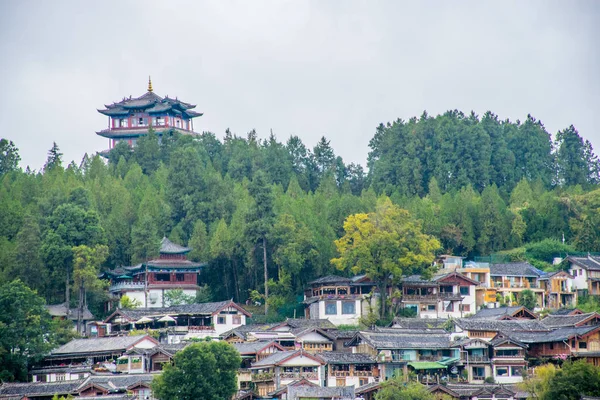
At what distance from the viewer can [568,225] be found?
78125 millimetres

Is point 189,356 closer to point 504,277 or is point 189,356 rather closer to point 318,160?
point 504,277

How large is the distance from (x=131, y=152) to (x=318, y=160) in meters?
15.1

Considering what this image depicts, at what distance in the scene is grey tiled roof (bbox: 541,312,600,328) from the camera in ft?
199

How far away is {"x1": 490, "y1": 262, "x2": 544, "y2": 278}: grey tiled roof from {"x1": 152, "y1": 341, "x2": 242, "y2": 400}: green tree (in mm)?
23481

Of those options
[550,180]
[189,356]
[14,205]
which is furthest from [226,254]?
[550,180]

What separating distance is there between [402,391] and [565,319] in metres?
14.0

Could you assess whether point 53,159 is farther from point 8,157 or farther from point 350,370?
point 350,370

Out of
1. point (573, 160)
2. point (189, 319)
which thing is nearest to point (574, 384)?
point (189, 319)

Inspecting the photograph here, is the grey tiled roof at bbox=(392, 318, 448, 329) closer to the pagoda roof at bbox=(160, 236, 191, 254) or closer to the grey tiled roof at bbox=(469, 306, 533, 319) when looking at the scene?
the grey tiled roof at bbox=(469, 306, 533, 319)

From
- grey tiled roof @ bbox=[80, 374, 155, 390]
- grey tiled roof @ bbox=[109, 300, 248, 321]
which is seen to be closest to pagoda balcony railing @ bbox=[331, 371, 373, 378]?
grey tiled roof @ bbox=[80, 374, 155, 390]

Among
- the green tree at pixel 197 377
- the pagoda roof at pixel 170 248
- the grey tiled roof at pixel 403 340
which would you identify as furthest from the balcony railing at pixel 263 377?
the pagoda roof at pixel 170 248

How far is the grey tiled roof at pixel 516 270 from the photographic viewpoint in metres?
71.0

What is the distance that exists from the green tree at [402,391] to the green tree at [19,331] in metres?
18.4

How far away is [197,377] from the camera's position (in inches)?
2052
